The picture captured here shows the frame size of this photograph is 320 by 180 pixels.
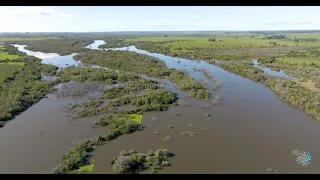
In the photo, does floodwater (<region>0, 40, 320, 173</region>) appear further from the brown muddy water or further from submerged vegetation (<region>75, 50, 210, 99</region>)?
submerged vegetation (<region>75, 50, 210, 99</region>)

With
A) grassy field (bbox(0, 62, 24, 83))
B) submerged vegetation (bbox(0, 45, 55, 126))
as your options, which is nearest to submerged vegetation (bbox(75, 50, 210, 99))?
submerged vegetation (bbox(0, 45, 55, 126))

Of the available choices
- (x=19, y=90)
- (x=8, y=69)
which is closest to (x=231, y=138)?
(x=19, y=90)

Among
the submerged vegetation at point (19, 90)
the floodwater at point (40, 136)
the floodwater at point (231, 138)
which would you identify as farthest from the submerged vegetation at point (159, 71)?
the submerged vegetation at point (19, 90)

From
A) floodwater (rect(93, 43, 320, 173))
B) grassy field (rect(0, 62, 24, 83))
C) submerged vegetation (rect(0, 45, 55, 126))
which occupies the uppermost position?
grassy field (rect(0, 62, 24, 83))

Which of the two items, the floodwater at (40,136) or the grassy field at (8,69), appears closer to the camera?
the floodwater at (40,136)

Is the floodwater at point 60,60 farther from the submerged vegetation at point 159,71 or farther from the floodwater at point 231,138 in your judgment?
the floodwater at point 231,138

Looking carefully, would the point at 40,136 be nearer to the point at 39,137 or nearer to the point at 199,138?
the point at 39,137

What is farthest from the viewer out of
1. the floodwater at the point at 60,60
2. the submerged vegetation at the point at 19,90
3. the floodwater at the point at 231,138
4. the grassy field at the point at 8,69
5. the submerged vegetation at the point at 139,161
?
the floodwater at the point at 60,60

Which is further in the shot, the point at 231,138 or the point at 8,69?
the point at 8,69

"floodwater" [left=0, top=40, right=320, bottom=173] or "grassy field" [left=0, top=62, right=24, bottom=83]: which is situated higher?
"grassy field" [left=0, top=62, right=24, bottom=83]
